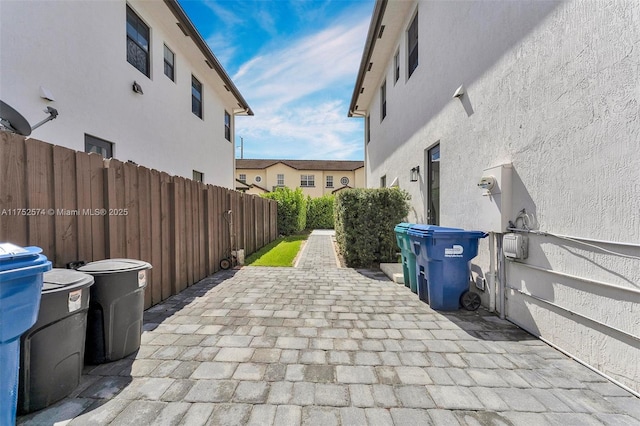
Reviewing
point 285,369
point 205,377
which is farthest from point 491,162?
point 205,377

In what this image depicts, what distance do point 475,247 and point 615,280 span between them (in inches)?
66.8

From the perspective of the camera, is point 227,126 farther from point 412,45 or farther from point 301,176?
point 301,176

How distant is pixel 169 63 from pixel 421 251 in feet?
33.3

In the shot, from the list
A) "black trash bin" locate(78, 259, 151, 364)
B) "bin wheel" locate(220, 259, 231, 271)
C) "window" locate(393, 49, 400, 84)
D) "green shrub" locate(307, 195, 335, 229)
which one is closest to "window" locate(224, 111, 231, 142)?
"green shrub" locate(307, 195, 335, 229)

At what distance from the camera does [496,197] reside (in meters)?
3.82

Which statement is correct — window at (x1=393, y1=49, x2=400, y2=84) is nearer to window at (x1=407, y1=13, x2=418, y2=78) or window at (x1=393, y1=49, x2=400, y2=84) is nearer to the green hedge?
window at (x1=407, y1=13, x2=418, y2=78)

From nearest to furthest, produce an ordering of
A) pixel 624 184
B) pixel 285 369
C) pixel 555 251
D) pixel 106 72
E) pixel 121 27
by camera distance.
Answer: pixel 624 184 → pixel 285 369 → pixel 555 251 → pixel 106 72 → pixel 121 27

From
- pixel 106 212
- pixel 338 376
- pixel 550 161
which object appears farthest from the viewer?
pixel 106 212

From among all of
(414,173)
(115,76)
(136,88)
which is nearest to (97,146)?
(115,76)

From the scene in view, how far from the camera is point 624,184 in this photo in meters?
2.36

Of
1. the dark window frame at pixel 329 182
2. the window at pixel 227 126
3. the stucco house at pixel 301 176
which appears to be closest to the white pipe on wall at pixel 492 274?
the window at pixel 227 126

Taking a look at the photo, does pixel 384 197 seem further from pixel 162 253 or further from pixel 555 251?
pixel 162 253

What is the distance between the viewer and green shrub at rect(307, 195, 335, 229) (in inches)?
863

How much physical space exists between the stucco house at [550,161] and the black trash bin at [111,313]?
4475 mm
